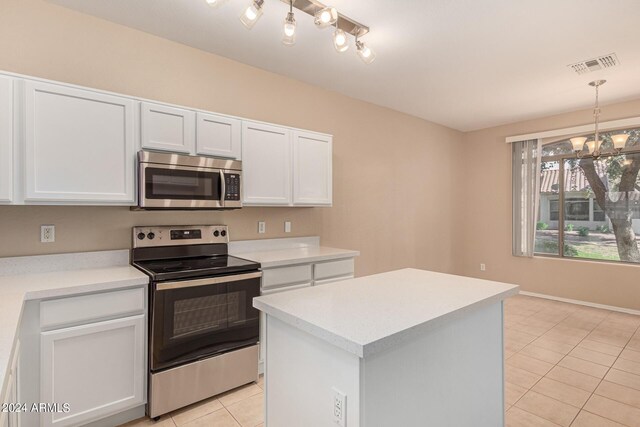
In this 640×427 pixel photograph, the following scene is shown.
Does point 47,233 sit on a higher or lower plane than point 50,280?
higher

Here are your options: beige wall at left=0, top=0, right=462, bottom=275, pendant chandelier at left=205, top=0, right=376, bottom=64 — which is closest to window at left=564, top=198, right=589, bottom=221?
beige wall at left=0, top=0, right=462, bottom=275

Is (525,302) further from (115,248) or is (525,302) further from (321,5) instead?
(115,248)

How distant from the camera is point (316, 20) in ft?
6.36

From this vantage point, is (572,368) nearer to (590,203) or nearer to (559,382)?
(559,382)

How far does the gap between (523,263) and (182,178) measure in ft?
17.0

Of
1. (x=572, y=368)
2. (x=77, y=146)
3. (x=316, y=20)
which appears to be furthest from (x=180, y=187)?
(x=572, y=368)

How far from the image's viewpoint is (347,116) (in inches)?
162

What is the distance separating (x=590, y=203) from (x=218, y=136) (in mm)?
5110

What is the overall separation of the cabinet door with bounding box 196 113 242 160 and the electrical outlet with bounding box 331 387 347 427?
2060mm

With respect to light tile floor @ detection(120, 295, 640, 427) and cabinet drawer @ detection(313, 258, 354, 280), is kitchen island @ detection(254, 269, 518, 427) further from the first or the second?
cabinet drawer @ detection(313, 258, 354, 280)

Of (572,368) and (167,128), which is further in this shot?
(572,368)

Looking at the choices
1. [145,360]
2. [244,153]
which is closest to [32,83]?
[244,153]

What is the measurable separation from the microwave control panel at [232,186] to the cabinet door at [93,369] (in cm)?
108

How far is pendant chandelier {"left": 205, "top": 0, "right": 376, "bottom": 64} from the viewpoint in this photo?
1792mm
